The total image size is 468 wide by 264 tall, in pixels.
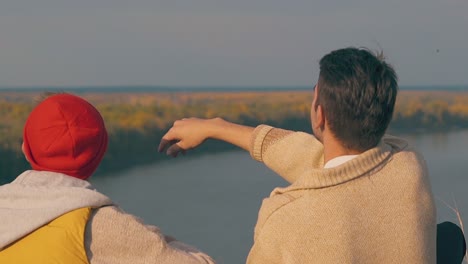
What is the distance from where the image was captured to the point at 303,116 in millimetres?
13375

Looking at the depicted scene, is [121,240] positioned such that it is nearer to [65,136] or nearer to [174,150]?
[65,136]

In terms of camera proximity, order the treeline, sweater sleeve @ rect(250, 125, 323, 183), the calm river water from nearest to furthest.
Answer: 1. sweater sleeve @ rect(250, 125, 323, 183)
2. the calm river water
3. the treeline

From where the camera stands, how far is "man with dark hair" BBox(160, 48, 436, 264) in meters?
1.15

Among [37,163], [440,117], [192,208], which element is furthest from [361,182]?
[440,117]

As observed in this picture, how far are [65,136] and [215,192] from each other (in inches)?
283

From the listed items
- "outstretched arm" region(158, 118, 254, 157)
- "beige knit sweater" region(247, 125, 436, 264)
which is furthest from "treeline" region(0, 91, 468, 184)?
"beige knit sweater" region(247, 125, 436, 264)

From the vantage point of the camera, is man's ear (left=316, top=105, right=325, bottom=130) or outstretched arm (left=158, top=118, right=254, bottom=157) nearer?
man's ear (left=316, top=105, right=325, bottom=130)

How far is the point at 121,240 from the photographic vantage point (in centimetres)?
121

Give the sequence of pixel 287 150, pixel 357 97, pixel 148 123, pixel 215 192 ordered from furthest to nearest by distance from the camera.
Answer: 1. pixel 148 123
2. pixel 215 192
3. pixel 287 150
4. pixel 357 97

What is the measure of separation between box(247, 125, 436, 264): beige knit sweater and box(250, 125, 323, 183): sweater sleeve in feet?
0.53

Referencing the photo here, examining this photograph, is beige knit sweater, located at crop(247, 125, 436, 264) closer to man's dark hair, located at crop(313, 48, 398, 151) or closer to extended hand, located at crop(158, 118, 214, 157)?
man's dark hair, located at crop(313, 48, 398, 151)

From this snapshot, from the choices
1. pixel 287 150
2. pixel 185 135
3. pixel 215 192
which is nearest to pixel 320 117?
pixel 287 150

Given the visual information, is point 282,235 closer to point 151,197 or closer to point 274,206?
point 274,206

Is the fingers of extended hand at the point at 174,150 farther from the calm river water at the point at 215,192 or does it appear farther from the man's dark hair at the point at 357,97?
the calm river water at the point at 215,192
